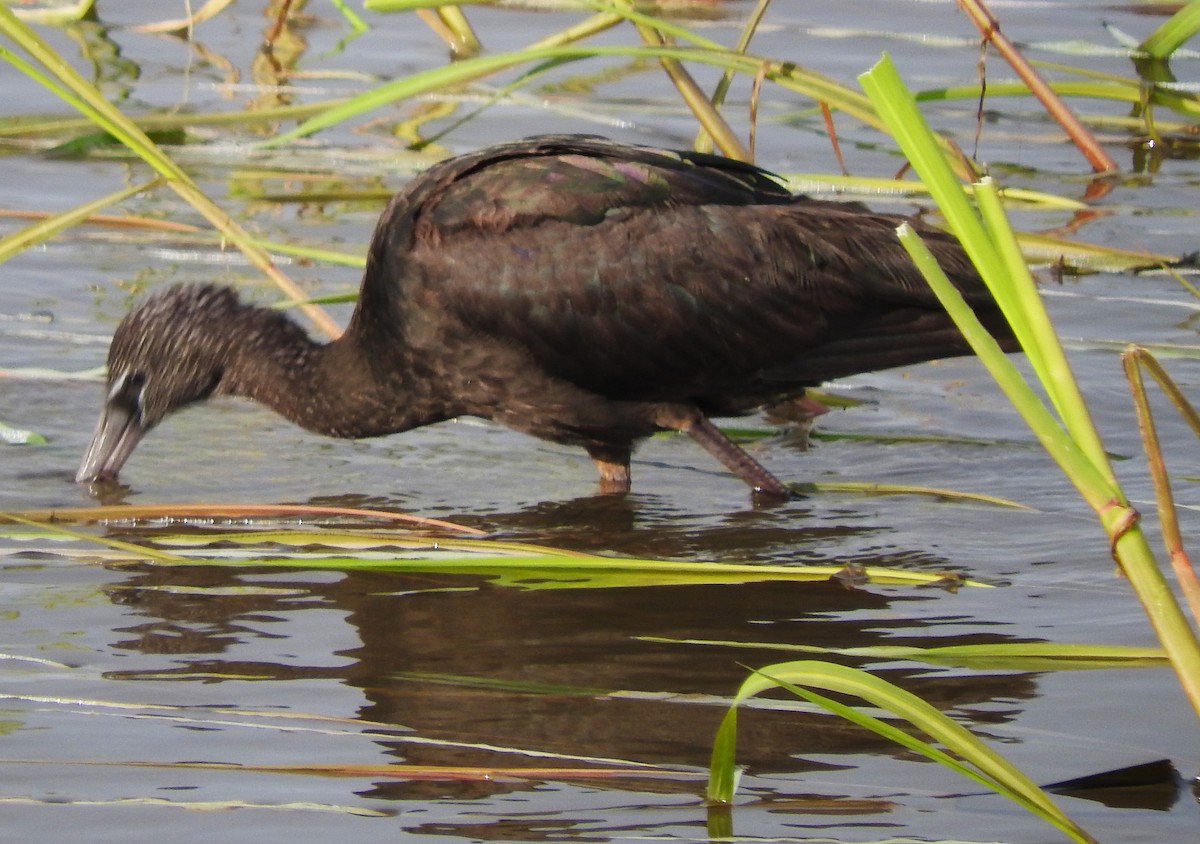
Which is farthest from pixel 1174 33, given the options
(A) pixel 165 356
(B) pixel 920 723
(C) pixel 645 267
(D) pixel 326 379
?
(B) pixel 920 723

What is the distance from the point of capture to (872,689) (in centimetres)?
263

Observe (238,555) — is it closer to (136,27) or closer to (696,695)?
(696,695)

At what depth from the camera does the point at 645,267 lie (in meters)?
5.07

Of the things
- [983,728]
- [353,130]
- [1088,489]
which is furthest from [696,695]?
[353,130]

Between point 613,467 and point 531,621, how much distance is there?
130 cm

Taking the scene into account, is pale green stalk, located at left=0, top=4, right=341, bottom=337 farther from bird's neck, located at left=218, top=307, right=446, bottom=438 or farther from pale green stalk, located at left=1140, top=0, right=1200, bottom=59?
pale green stalk, located at left=1140, top=0, right=1200, bottom=59

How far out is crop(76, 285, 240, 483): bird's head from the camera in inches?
216

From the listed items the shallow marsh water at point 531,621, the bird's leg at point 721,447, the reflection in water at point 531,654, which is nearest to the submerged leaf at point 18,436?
the shallow marsh water at point 531,621

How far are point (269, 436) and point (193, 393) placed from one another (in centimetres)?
33

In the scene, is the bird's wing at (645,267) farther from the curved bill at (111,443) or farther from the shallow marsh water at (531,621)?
the curved bill at (111,443)

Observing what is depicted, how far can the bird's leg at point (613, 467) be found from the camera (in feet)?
17.8

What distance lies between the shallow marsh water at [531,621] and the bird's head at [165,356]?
176mm

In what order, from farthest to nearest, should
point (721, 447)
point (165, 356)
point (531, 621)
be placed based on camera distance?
point (165, 356) → point (721, 447) → point (531, 621)

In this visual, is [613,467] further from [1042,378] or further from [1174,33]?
[1174,33]
